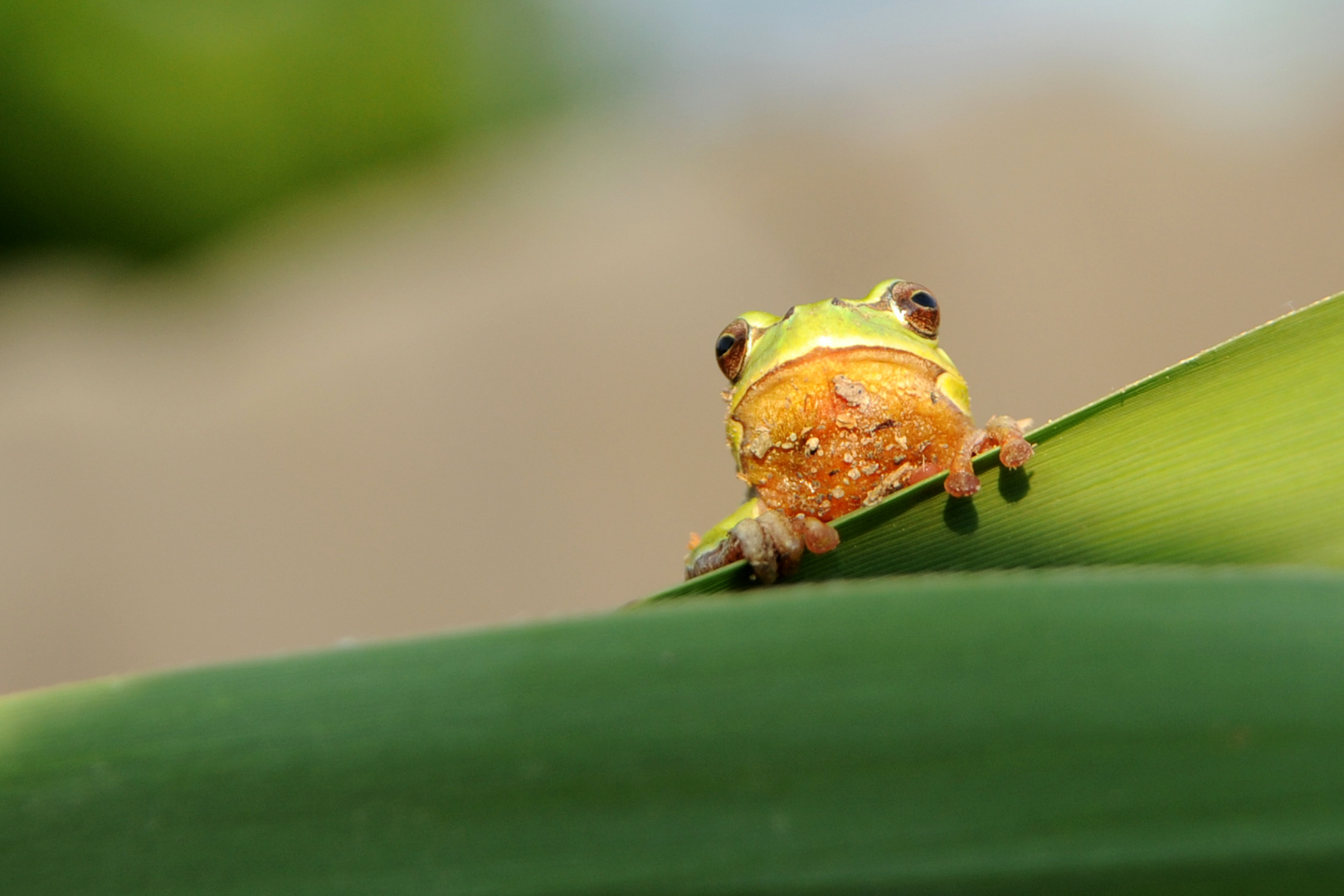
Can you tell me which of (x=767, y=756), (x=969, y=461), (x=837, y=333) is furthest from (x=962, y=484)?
(x=837, y=333)

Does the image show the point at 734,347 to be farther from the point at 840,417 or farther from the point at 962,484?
the point at 962,484

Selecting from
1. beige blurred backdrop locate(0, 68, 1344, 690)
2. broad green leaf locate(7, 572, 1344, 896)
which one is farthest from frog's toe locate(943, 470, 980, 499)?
beige blurred backdrop locate(0, 68, 1344, 690)

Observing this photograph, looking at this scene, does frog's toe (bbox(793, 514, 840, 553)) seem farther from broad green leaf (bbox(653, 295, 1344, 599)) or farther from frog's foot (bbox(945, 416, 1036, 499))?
frog's foot (bbox(945, 416, 1036, 499))

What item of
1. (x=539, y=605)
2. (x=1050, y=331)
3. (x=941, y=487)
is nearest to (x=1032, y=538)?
(x=941, y=487)

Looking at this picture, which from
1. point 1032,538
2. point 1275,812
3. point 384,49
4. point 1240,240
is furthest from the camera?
point 384,49

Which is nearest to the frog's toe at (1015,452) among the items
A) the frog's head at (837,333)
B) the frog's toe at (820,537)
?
the frog's toe at (820,537)

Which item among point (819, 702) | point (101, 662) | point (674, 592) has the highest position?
point (101, 662)

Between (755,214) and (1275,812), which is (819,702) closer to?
(1275,812)
